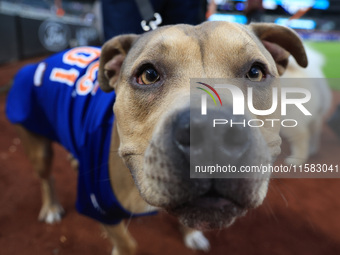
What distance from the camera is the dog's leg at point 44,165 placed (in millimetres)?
2729

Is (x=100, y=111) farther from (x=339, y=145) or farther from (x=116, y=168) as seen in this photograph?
(x=339, y=145)

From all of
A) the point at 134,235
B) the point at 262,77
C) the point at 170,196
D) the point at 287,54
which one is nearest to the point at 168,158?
the point at 170,196

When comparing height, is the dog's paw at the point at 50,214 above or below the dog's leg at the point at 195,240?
below

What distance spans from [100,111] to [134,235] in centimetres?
125

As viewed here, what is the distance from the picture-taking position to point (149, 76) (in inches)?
59.6

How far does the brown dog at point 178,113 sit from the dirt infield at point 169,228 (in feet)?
1.84

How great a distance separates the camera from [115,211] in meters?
1.91

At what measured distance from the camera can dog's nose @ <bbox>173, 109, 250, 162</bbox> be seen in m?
1.01

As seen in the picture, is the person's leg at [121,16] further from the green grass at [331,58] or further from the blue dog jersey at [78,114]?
the green grass at [331,58]

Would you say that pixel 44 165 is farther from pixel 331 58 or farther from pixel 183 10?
pixel 331 58

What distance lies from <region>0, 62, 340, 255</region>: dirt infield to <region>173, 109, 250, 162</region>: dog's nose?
134 cm

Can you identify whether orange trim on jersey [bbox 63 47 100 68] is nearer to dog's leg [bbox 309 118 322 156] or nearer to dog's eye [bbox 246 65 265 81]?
dog's eye [bbox 246 65 265 81]

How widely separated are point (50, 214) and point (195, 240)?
1366 millimetres

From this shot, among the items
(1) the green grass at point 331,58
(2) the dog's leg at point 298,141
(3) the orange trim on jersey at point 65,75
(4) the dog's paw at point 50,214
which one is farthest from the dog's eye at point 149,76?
(1) the green grass at point 331,58
